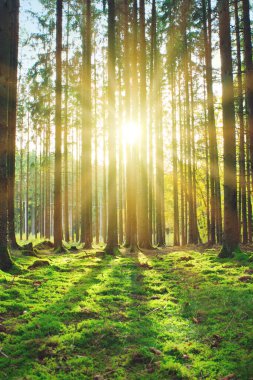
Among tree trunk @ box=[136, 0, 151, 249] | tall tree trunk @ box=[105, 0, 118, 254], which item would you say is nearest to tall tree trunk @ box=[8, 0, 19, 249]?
tall tree trunk @ box=[105, 0, 118, 254]

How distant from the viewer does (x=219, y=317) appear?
5121 mm

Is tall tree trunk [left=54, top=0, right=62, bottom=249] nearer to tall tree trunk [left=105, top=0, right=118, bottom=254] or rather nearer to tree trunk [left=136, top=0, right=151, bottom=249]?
tall tree trunk [left=105, top=0, right=118, bottom=254]

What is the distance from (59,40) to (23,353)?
13959 mm

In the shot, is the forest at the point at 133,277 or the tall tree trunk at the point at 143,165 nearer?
the forest at the point at 133,277

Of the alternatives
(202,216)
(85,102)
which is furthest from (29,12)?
(202,216)

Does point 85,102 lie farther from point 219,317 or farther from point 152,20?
point 219,317

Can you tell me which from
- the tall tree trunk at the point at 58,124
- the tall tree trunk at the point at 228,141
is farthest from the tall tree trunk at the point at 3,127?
the tall tree trunk at the point at 228,141

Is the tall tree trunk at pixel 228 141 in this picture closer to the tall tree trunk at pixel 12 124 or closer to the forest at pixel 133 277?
the forest at pixel 133 277

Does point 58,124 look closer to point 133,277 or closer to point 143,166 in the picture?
point 143,166

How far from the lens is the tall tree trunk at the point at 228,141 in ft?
35.0

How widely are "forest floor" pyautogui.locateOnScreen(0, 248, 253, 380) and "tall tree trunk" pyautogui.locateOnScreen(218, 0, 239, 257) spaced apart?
2676 mm

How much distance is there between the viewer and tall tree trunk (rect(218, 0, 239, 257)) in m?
10.7

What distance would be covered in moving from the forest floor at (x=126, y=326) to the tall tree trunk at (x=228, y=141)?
268 cm

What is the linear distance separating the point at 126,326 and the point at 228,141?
26.2 feet
